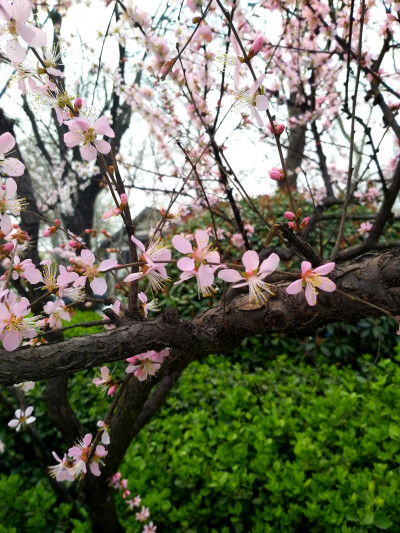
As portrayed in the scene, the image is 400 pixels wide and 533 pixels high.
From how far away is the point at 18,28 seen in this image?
0.84 meters

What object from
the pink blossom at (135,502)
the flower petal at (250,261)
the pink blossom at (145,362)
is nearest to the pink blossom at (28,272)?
the pink blossom at (145,362)

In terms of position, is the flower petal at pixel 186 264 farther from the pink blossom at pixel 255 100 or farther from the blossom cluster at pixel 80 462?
the blossom cluster at pixel 80 462

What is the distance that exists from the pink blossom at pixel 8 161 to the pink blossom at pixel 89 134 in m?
0.12

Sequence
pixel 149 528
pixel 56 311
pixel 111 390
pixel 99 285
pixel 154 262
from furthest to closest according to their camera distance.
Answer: pixel 149 528 < pixel 56 311 < pixel 111 390 < pixel 99 285 < pixel 154 262

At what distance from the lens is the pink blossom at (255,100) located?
93 centimetres

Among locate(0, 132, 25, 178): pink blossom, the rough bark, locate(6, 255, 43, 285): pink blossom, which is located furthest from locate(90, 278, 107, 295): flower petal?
locate(0, 132, 25, 178): pink blossom

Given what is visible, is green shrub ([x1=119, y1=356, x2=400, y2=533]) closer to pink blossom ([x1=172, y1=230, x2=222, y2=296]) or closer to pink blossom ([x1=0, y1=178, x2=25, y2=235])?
pink blossom ([x1=172, y1=230, x2=222, y2=296])

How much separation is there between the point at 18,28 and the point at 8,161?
29 cm

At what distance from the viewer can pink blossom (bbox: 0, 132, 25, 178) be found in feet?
3.17

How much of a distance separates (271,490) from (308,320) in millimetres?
1483

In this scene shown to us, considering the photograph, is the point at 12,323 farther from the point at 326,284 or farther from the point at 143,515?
the point at 143,515

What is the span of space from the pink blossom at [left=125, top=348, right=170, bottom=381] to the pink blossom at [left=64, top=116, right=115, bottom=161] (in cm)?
59

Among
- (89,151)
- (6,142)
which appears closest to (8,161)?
(6,142)

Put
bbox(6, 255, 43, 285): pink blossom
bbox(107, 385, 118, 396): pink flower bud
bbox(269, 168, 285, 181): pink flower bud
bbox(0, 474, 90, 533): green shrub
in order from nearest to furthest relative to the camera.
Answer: bbox(269, 168, 285, 181): pink flower bud
bbox(6, 255, 43, 285): pink blossom
bbox(107, 385, 118, 396): pink flower bud
bbox(0, 474, 90, 533): green shrub
